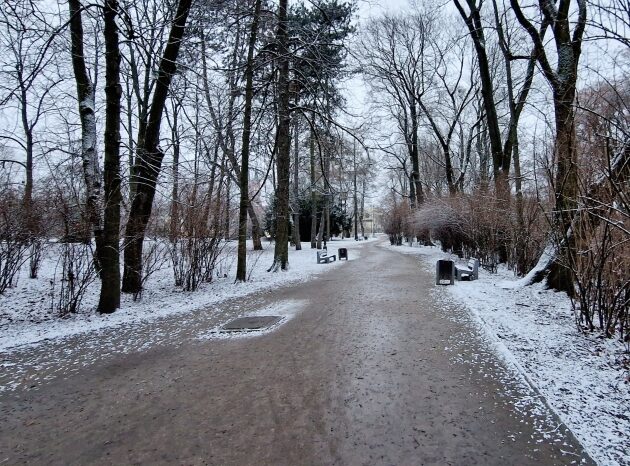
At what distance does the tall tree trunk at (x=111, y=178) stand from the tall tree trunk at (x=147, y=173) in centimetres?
88

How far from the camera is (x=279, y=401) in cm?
336

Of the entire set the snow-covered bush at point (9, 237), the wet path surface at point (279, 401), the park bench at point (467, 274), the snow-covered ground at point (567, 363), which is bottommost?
the wet path surface at point (279, 401)

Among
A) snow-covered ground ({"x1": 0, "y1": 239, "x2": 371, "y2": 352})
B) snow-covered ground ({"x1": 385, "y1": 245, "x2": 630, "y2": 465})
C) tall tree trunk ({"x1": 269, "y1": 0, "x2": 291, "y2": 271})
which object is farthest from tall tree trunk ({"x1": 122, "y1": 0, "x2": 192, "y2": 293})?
snow-covered ground ({"x1": 385, "y1": 245, "x2": 630, "y2": 465})

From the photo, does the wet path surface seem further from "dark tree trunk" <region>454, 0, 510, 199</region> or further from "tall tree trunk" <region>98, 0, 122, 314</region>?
"dark tree trunk" <region>454, 0, 510, 199</region>

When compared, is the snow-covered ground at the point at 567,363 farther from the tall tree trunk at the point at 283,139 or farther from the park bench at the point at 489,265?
the tall tree trunk at the point at 283,139

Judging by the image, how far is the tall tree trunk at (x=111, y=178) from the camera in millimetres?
6883

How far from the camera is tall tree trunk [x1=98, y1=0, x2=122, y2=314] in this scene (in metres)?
6.88

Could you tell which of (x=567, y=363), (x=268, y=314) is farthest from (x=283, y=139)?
(x=567, y=363)

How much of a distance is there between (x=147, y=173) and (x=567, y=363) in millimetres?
8287

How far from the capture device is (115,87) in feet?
23.0

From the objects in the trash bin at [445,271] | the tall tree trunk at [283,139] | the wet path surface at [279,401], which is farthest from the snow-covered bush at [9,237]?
the trash bin at [445,271]

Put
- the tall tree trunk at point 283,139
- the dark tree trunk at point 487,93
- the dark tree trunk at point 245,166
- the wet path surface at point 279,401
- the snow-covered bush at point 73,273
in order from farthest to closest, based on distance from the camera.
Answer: the tall tree trunk at point 283,139
the dark tree trunk at point 487,93
the dark tree trunk at point 245,166
the snow-covered bush at point 73,273
the wet path surface at point 279,401

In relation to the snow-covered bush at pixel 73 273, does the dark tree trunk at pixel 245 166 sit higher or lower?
higher

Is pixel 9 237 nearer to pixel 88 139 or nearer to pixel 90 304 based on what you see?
pixel 90 304
